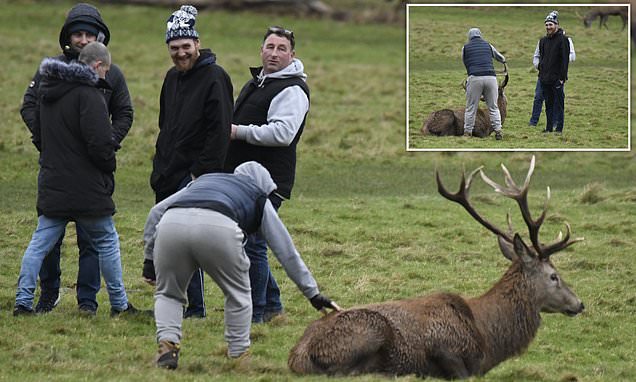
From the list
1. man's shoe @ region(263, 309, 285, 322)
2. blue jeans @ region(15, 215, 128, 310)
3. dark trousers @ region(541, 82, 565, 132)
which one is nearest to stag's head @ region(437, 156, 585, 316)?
man's shoe @ region(263, 309, 285, 322)

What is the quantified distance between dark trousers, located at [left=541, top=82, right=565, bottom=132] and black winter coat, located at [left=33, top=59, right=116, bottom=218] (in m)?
5.22

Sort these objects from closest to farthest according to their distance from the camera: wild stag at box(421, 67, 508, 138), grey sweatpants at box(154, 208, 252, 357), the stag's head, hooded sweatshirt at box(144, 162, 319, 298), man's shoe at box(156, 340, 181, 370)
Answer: grey sweatpants at box(154, 208, 252, 357) < hooded sweatshirt at box(144, 162, 319, 298) < man's shoe at box(156, 340, 181, 370) < the stag's head < wild stag at box(421, 67, 508, 138)

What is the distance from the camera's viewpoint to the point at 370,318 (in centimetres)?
819

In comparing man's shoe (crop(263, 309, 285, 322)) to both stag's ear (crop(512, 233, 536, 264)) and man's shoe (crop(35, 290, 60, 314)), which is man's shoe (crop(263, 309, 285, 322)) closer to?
man's shoe (crop(35, 290, 60, 314))

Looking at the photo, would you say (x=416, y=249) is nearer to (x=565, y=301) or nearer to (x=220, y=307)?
(x=220, y=307)

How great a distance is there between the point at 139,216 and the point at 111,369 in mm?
7373

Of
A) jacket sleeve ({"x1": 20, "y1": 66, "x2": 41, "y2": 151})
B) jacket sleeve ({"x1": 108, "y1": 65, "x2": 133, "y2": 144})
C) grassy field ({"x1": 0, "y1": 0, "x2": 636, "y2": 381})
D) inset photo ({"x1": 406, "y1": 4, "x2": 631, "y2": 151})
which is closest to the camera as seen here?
grassy field ({"x1": 0, "y1": 0, "x2": 636, "y2": 381})

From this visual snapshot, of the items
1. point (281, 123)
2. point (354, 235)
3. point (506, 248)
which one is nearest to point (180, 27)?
point (281, 123)

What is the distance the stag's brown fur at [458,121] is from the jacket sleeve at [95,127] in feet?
14.6

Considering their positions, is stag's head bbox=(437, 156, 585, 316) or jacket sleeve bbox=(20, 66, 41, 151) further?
jacket sleeve bbox=(20, 66, 41, 151)

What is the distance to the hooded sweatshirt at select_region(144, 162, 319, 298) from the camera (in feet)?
25.7

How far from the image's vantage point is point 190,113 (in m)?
9.47

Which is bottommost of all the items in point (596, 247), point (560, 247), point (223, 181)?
point (596, 247)

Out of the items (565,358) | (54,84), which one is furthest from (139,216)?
(565,358)
